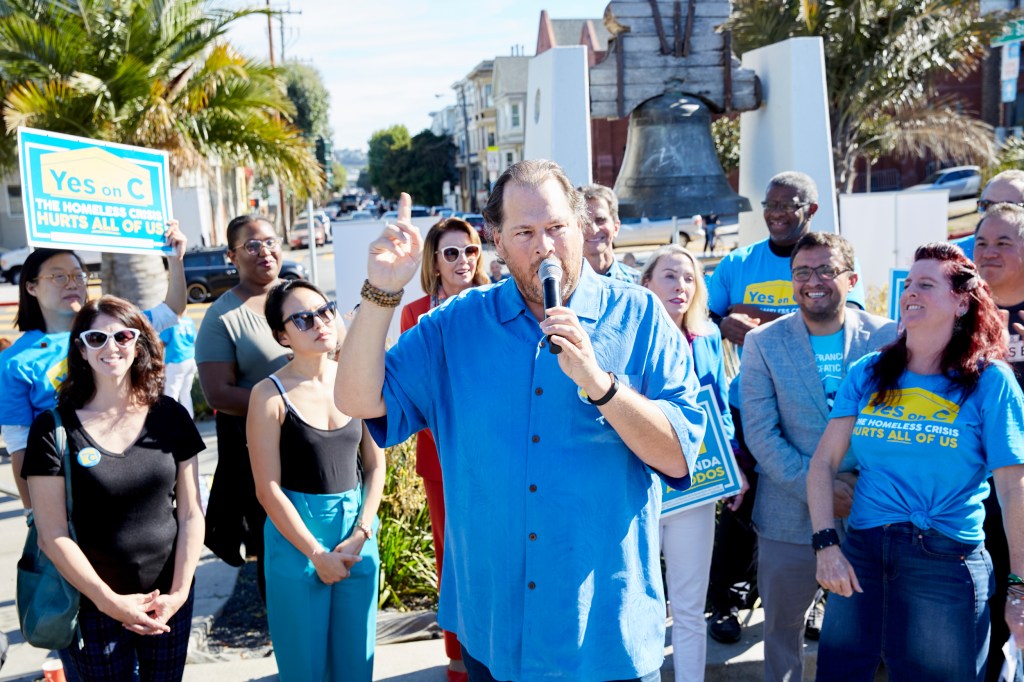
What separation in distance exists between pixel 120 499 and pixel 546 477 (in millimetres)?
1707

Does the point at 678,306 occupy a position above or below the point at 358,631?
above

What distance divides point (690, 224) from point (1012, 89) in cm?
1012

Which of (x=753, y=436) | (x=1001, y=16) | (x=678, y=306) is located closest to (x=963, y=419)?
(x=753, y=436)

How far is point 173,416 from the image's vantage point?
10.5 ft

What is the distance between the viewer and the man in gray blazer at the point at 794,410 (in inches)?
135

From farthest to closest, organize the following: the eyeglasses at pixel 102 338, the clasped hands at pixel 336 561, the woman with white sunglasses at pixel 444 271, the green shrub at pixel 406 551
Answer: the green shrub at pixel 406 551 < the woman with white sunglasses at pixel 444 271 < the clasped hands at pixel 336 561 < the eyeglasses at pixel 102 338

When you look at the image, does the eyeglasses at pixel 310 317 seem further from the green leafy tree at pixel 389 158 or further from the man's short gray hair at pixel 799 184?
the green leafy tree at pixel 389 158

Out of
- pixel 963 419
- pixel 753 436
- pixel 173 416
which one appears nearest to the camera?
pixel 963 419

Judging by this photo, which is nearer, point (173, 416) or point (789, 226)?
point (173, 416)

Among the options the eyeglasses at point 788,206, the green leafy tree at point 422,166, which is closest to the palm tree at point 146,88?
the eyeglasses at point 788,206

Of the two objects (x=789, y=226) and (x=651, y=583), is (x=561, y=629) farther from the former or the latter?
(x=789, y=226)

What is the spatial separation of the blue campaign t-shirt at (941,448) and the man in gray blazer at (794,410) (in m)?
0.45

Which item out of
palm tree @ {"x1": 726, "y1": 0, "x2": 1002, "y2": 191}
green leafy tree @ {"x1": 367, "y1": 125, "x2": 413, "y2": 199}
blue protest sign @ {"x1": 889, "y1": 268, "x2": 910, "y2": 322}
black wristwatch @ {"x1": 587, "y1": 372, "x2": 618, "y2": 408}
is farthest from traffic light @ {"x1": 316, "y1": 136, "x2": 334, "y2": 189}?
green leafy tree @ {"x1": 367, "y1": 125, "x2": 413, "y2": 199}

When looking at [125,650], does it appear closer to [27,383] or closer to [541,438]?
[27,383]
